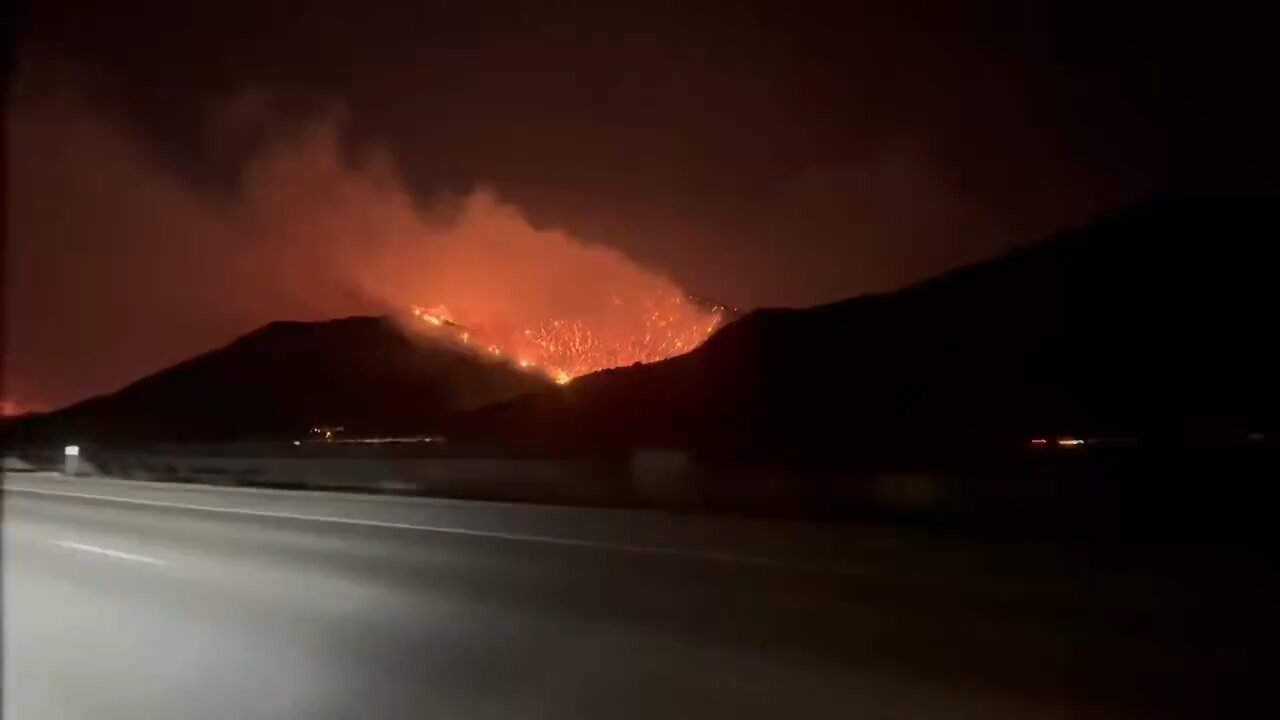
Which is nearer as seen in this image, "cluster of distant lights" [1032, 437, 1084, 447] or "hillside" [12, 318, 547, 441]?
"cluster of distant lights" [1032, 437, 1084, 447]

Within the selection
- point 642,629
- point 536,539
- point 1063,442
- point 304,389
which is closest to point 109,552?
point 536,539

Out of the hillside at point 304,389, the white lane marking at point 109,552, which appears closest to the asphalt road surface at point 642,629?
the white lane marking at point 109,552

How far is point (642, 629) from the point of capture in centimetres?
837

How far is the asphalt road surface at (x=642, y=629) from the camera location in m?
6.61

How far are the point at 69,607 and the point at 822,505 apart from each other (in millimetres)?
9136

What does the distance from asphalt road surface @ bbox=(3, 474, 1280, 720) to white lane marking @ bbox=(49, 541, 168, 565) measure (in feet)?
0.26

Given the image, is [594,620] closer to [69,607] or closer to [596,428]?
[69,607]

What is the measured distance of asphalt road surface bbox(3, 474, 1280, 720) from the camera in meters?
6.61

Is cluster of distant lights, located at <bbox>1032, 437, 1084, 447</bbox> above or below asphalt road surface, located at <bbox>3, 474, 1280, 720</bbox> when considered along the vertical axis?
above

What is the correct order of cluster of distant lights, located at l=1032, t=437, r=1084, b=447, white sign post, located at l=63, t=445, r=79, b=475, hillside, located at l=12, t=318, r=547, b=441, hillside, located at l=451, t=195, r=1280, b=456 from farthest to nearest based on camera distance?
1. white sign post, located at l=63, t=445, r=79, b=475
2. hillside, located at l=12, t=318, r=547, b=441
3. hillside, located at l=451, t=195, r=1280, b=456
4. cluster of distant lights, located at l=1032, t=437, r=1084, b=447

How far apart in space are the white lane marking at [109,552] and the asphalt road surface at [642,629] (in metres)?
0.08

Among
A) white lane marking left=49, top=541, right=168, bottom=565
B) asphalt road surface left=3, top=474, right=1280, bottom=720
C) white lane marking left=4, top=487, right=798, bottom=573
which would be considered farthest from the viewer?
white lane marking left=49, top=541, right=168, bottom=565

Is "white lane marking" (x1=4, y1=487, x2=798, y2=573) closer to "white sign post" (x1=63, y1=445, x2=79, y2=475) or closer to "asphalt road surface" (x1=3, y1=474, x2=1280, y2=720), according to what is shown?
"asphalt road surface" (x1=3, y1=474, x2=1280, y2=720)

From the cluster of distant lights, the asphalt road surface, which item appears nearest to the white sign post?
the asphalt road surface
